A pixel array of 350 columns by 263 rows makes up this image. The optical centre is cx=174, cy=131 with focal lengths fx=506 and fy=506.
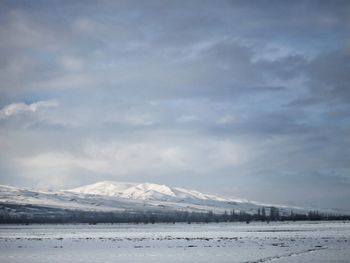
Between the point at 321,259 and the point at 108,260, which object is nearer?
the point at 321,259

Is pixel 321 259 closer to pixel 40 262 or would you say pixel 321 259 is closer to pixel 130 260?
pixel 130 260

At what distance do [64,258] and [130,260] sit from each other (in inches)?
305

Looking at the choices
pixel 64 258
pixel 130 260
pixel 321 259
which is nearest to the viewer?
pixel 321 259

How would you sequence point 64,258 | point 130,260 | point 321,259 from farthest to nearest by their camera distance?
point 64,258 < point 130,260 < point 321,259

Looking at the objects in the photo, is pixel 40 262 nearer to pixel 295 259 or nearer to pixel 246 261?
pixel 246 261

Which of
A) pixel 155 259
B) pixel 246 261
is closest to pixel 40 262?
pixel 155 259

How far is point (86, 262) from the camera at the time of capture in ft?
153

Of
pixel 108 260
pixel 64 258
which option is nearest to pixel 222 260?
pixel 108 260

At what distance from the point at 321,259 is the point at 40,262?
83.7 feet

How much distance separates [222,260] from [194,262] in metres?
2.67

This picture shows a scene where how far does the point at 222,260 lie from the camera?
45.9 metres

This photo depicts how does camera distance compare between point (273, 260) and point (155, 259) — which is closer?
point (273, 260)

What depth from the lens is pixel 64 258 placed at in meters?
51.4

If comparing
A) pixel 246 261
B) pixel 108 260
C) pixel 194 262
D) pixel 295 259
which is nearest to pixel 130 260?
pixel 108 260
